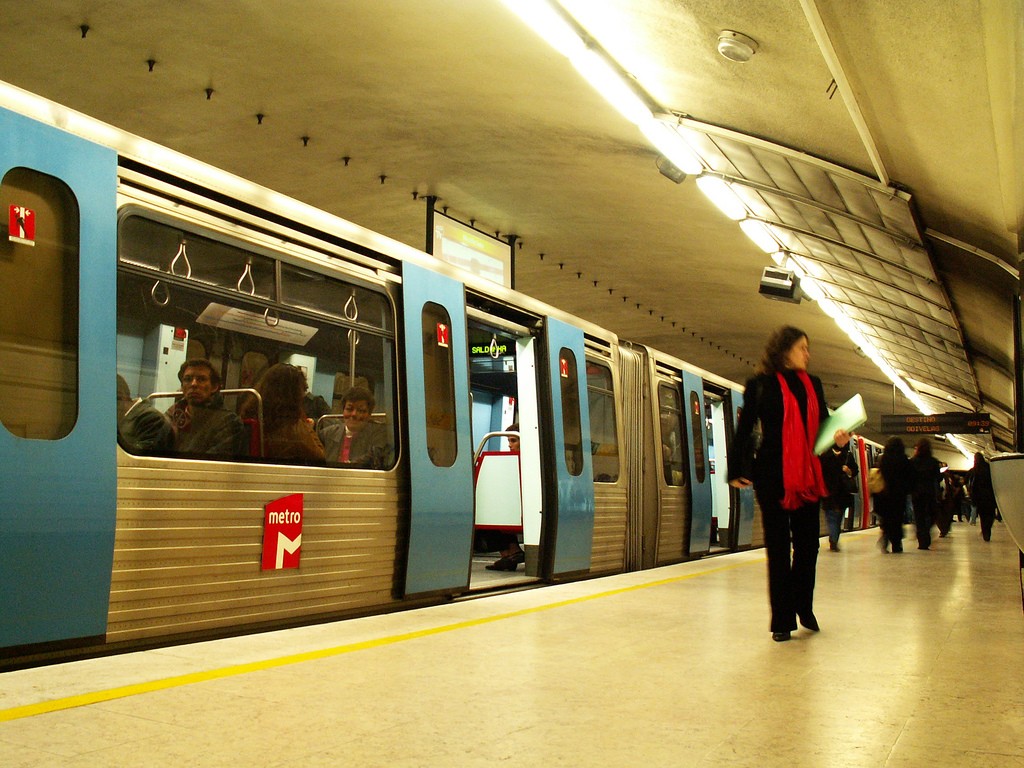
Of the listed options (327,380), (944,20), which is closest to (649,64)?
(944,20)

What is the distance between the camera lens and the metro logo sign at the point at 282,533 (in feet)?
16.4

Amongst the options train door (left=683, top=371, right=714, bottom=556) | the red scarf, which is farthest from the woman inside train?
train door (left=683, top=371, right=714, bottom=556)

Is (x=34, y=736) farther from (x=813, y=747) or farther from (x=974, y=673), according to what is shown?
(x=974, y=673)

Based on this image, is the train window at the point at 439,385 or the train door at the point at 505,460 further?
the train door at the point at 505,460

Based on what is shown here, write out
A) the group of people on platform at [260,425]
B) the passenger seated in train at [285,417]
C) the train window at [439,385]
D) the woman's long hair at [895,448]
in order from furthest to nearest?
the woman's long hair at [895,448]
the train window at [439,385]
the passenger seated in train at [285,417]
the group of people on platform at [260,425]

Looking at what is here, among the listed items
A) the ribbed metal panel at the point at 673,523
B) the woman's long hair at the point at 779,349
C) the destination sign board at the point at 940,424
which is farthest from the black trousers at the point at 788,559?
the destination sign board at the point at 940,424

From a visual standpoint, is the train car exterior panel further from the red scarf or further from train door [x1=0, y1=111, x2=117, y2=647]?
train door [x1=0, y1=111, x2=117, y2=647]

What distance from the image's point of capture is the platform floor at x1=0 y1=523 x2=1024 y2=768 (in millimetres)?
2775

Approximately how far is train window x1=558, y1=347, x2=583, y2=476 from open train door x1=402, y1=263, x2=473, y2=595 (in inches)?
71.9

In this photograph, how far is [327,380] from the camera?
→ 560 centimetres

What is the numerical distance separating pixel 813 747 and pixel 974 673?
1.64 m

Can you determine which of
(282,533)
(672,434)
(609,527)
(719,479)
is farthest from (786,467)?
(719,479)

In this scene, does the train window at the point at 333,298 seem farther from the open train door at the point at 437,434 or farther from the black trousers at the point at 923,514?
the black trousers at the point at 923,514

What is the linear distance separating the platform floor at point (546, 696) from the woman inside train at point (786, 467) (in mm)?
264
